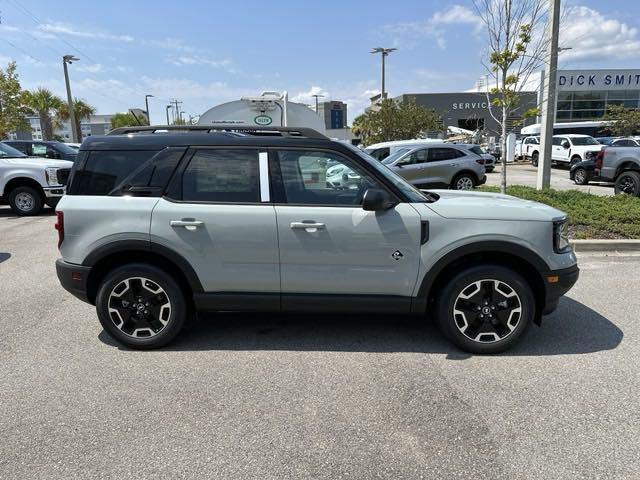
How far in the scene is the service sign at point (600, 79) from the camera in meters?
39.2

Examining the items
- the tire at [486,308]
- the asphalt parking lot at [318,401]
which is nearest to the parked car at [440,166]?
the asphalt parking lot at [318,401]

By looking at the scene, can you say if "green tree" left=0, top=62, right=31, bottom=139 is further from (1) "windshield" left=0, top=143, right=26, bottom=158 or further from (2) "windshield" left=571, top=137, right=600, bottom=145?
(2) "windshield" left=571, top=137, right=600, bottom=145

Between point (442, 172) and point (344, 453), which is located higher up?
point (442, 172)

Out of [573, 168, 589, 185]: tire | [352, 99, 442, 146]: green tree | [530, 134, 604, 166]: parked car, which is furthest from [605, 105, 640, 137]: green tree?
[573, 168, 589, 185]: tire

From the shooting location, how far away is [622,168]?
11.8m

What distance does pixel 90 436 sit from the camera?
2.83m

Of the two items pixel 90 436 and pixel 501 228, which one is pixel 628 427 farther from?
pixel 90 436

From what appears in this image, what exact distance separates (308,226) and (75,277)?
2.03 m

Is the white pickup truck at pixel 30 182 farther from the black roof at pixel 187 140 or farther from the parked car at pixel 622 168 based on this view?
the parked car at pixel 622 168

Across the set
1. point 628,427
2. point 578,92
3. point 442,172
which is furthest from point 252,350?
point 578,92

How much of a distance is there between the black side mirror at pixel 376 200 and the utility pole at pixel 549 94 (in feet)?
28.9

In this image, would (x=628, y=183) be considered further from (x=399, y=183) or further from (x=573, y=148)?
(x=573, y=148)

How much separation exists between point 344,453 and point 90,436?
60.4 inches

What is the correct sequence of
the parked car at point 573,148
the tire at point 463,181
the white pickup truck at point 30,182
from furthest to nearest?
the parked car at point 573,148 < the tire at point 463,181 < the white pickup truck at point 30,182
